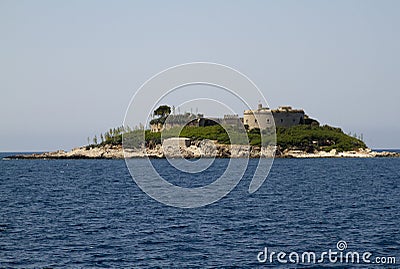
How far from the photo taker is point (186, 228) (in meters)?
36.8

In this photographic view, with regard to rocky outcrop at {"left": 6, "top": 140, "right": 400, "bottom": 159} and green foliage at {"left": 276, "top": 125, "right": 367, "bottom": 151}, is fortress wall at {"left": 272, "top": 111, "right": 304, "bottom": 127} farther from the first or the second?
rocky outcrop at {"left": 6, "top": 140, "right": 400, "bottom": 159}

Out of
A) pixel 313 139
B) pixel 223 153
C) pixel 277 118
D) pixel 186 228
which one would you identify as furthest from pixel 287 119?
pixel 186 228

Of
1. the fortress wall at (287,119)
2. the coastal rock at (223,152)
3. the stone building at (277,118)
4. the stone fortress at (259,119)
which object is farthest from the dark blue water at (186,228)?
the fortress wall at (287,119)

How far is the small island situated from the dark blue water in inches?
3834

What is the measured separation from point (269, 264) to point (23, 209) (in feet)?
83.8

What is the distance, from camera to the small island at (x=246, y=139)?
159 metres

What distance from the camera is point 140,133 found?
17000cm

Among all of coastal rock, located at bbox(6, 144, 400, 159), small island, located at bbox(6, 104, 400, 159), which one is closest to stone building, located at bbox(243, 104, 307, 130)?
small island, located at bbox(6, 104, 400, 159)

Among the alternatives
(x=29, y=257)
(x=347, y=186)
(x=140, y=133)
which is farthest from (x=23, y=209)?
(x=140, y=133)

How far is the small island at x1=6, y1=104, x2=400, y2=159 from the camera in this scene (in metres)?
159

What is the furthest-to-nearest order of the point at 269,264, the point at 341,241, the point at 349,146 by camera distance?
the point at 349,146 < the point at 341,241 < the point at 269,264

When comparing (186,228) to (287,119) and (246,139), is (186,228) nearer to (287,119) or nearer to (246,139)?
(246,139)

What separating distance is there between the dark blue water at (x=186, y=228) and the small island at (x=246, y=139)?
97373 mm

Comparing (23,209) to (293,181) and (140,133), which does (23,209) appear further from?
(140,133)
